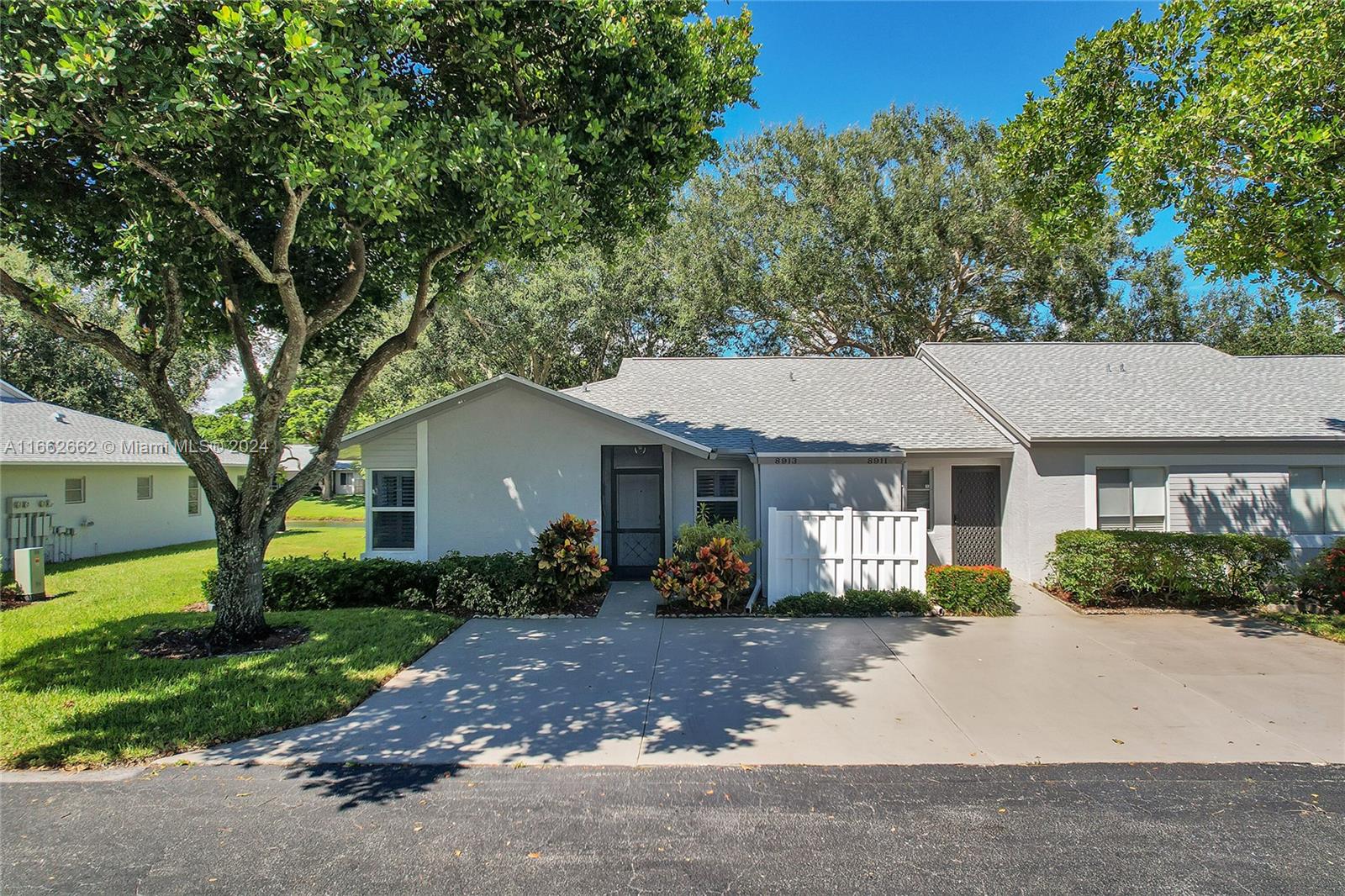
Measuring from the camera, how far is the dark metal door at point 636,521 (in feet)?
40.0

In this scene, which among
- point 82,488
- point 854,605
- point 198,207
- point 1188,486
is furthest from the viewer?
Answer: point 82,488

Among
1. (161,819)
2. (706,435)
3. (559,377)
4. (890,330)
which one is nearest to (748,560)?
(706,435)

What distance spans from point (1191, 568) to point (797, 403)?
7.19 metres

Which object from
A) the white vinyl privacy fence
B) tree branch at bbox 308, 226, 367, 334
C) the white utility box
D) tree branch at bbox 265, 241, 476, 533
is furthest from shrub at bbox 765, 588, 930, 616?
the white utility box

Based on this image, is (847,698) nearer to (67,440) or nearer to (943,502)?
(943,502)

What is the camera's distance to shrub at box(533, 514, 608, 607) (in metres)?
9.73

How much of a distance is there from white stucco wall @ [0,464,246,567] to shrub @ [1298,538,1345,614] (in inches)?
838

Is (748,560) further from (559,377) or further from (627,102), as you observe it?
(559,377)

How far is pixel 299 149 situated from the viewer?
231 inches

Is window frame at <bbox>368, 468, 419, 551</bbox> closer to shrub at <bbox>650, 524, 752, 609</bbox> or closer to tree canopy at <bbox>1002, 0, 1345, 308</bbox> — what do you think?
shrub at <bbox>650, 524, 752, 609</bbox>

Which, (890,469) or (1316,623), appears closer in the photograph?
(1316,623)

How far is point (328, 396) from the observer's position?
22.7 metres

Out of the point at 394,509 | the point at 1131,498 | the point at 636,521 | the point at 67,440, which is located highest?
the point at 67,440

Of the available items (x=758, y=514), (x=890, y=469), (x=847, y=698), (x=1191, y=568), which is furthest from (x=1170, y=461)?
(x=847, y=698)
